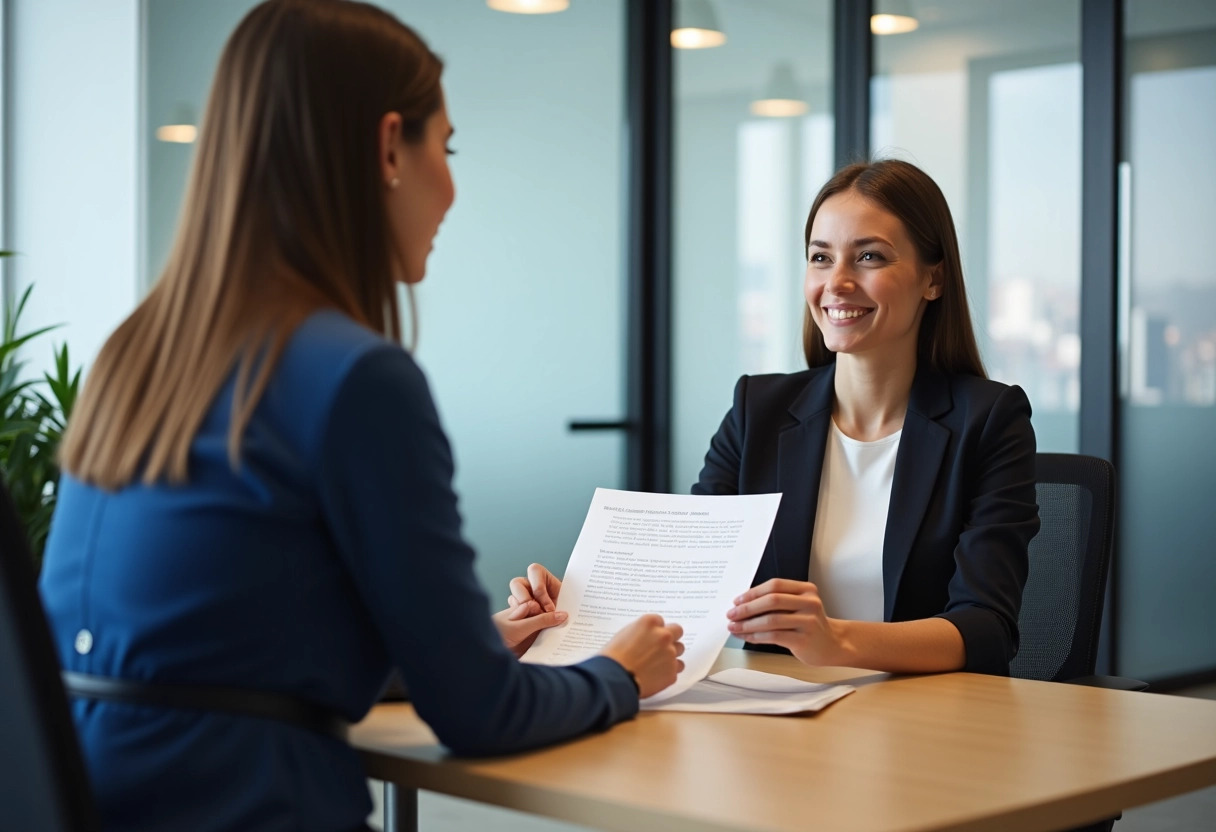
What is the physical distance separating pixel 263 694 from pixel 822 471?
1.32 meters

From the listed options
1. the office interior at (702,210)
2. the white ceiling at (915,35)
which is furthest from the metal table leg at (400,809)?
the white ceiling at (915,35)

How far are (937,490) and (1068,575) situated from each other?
0.33 meters

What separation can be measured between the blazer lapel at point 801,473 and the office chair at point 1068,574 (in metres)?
0.40

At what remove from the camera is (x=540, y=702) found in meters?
1.29

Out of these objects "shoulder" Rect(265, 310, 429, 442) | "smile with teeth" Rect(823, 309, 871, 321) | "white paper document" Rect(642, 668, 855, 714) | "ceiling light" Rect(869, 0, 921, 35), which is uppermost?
"ceiling light" Rect(869, 0, 921, 35)

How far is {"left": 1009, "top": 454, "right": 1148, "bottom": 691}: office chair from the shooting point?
2.25 metres

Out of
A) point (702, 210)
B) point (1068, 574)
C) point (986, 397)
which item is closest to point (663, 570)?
point (986, 397)

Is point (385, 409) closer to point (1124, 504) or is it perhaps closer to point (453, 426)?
point (1124, 504)

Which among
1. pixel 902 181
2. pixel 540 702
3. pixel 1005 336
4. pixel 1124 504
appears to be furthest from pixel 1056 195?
pixel 540 702

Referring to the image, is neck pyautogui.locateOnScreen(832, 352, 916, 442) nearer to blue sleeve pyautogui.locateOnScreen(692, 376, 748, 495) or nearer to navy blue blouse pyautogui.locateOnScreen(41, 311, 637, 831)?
blue sleeve pyautogui.locateOnScreen(692, 376, 748, 495)

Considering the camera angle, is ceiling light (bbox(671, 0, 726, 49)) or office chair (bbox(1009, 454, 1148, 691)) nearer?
office chair (bbox(1009, 454, 1148, 691))

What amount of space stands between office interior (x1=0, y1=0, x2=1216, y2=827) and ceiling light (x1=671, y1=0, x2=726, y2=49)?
0.02 metres

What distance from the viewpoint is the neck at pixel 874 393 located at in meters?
2.31

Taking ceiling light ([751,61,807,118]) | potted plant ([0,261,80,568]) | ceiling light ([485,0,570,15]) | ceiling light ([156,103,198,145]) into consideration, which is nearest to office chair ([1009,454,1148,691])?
potted plant ([0,261,80,568])
